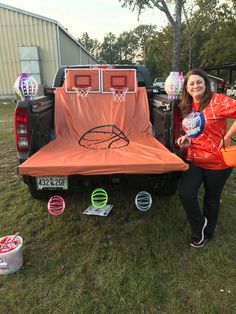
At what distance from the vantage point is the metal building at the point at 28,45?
1855 cm

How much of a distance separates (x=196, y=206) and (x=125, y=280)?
98 centimetres

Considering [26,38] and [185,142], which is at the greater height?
[26,38]

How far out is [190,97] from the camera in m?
3.13

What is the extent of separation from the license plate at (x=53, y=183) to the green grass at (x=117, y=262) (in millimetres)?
625

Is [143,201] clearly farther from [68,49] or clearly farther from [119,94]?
[68,49]

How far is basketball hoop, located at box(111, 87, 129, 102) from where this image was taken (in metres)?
4.62

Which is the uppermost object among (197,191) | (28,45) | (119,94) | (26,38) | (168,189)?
(26,38)

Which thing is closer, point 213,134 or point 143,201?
point 213,134

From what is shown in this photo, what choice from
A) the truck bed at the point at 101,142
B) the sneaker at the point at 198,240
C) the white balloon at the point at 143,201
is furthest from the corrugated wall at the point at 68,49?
the sneaker at the point at 198,240

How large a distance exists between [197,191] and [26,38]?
18.9 metres

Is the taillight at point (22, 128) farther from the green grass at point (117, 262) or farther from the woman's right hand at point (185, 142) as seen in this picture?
the woman's right hand at point (185, 142)

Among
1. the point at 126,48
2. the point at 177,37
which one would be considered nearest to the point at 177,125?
the point at 177,37

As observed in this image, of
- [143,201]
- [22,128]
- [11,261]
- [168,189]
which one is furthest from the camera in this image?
[168,189]

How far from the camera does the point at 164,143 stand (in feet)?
11.8
